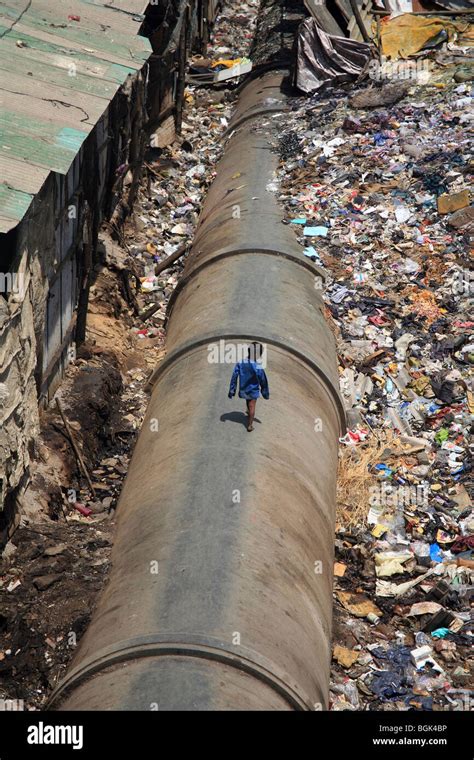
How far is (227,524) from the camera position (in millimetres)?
6031

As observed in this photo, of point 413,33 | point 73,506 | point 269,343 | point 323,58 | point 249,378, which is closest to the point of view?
point 249,378

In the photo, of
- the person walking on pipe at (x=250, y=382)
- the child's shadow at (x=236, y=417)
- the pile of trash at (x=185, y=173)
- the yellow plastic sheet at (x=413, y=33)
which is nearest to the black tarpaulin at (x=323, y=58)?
the yellow plastic sheet at (x=413, y=33)

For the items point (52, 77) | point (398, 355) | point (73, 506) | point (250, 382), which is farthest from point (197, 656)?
point (52, 77)

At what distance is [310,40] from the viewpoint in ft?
49.7

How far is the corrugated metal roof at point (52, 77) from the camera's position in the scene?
23.3 feet

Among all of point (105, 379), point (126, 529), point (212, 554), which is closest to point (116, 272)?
point (105, 379)

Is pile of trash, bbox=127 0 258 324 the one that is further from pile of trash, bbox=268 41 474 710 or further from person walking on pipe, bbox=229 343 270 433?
person walking on pipe, bbox=229 343 270 433

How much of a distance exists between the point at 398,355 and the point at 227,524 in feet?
14.8

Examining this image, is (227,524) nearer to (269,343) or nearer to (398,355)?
(269,343)

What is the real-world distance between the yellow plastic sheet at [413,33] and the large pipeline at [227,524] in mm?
7870

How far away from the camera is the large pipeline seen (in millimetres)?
5176

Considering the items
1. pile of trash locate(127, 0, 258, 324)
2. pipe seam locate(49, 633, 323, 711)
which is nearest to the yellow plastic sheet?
pile of trash locate(127, 0, 258, 324)

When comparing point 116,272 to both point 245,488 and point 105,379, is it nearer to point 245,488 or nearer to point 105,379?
point 105,379

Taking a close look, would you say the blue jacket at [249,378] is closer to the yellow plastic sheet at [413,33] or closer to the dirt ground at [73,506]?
the dirt ground at [73,506]
